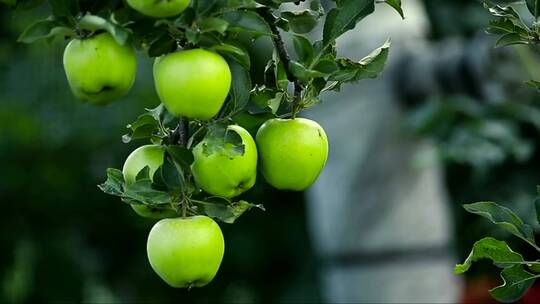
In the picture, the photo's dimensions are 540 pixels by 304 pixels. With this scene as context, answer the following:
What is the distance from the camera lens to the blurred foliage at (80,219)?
3.65 meters

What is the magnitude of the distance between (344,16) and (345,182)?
6.36ft

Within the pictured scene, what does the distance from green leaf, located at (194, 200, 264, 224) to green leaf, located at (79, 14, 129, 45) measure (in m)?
0.15

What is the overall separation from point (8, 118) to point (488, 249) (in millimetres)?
2917

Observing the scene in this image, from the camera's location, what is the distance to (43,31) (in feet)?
2.46

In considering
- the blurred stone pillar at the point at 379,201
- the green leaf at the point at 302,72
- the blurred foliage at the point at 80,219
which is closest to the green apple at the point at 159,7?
the green leaf at the point at 302,72

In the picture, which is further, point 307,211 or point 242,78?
point 307,211

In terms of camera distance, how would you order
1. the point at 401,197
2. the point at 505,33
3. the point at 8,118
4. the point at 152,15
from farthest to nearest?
the point at 8,118 < the point at 401,197 < the point at 505,33 < the point at 152,15

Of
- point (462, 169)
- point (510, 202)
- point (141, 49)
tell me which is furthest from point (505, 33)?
point (462, 169)

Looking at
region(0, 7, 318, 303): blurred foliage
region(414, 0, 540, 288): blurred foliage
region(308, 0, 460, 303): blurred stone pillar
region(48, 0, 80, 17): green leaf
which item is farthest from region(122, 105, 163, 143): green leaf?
region(0, 7, 318, 303): blurred foliage

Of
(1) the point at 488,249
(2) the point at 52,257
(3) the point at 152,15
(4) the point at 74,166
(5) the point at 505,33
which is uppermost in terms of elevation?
(3) the point at 152,15

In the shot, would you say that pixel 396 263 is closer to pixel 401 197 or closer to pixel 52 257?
pixel 401 197

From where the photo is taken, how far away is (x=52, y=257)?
149 inches

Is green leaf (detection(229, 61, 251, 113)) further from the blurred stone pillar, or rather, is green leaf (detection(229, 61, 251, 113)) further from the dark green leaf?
the blurred stone pillar

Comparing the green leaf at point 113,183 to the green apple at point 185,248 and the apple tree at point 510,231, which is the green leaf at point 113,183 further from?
the apple tree at point 510,231
